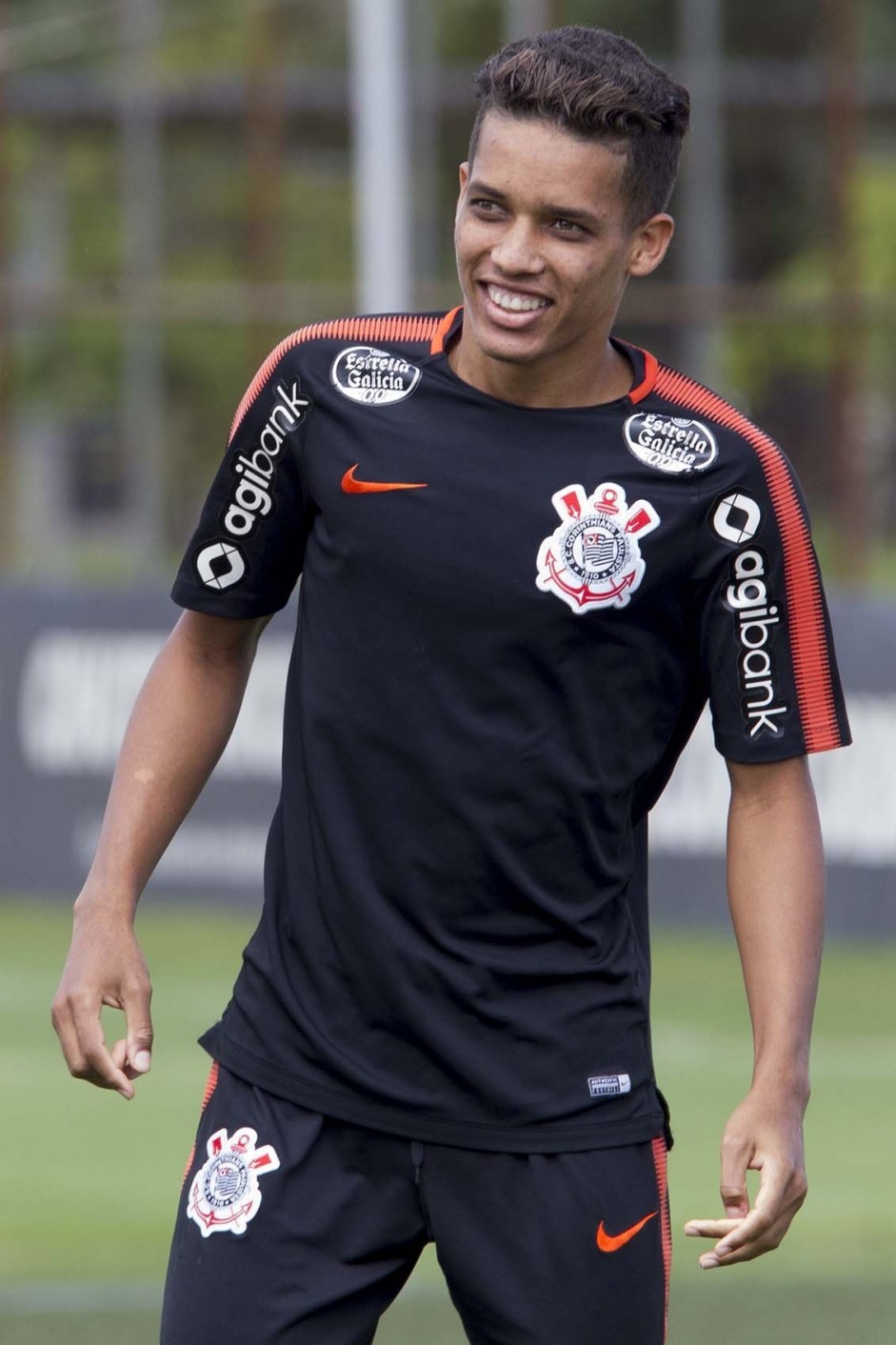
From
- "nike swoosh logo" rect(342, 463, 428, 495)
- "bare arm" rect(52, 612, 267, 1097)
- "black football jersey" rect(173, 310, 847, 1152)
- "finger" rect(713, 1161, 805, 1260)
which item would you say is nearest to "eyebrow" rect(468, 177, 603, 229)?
"black football jersey" rect(173, 310, 847, 1152)

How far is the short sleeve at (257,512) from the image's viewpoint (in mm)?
3330

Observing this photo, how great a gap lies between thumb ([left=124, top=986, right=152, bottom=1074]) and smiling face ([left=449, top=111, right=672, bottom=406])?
3.11 feet

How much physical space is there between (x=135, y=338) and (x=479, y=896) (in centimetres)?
2318

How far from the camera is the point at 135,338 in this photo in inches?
1016

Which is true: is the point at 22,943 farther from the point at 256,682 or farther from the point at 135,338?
the point at 135,338

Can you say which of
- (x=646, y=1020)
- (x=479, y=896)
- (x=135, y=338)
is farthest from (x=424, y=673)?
(x=135, y=338)

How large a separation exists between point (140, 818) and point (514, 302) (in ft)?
2.87

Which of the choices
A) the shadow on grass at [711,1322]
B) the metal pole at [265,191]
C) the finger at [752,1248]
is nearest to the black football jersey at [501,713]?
the finger at [752,1248]

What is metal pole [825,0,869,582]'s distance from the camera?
2202cm

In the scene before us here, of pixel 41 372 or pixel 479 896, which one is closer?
pixel 479 896

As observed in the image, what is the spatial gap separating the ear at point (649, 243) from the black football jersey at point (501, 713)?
154 millimetres

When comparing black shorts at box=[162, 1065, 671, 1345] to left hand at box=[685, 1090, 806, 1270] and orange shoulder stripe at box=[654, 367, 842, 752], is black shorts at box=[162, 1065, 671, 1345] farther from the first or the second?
orange shoulder stripe at box=[654, 367, 842, 752]

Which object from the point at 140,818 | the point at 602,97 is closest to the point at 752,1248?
the point at 140,818

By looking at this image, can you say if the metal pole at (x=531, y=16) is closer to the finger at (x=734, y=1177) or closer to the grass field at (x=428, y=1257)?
the grass field at (x=428, y=1257)
